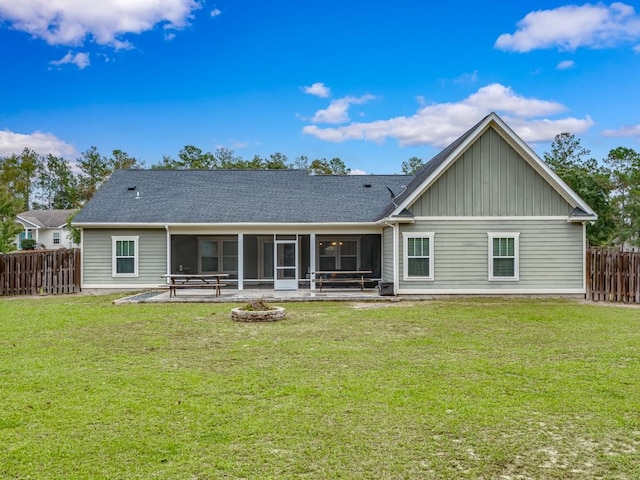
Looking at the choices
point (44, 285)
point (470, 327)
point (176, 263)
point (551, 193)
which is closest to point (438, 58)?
point (551, 193)

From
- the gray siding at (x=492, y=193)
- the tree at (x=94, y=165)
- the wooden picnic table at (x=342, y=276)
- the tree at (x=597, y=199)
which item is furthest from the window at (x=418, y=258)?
the tree at (x=94, y=165)

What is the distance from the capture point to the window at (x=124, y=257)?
18.2 meters

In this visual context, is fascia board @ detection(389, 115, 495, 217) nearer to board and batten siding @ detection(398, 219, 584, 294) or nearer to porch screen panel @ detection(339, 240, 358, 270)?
board and batten siding @ detection(398, 219, 584, 294)

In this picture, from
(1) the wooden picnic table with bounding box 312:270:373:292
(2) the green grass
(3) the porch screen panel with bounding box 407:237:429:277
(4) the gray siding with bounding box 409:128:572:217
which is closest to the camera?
(2) the green grass

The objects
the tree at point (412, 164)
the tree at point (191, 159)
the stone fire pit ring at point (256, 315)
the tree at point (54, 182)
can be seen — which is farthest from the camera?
the tree at point (54, 182)

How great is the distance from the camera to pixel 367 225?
18344 millimetres

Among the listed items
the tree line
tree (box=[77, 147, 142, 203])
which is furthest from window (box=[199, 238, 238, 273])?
tree (box=[77, 147, 142, 203])

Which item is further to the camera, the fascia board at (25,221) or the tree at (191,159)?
the tree at (191,159)

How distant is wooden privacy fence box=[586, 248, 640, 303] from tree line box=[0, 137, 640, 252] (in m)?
13.4

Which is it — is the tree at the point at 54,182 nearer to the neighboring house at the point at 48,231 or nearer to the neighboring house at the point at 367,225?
the neighboring house at the point at 48,231

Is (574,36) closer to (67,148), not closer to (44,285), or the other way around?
(44,285)

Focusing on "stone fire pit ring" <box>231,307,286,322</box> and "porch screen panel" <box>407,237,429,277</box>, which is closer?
"stone fire pit ring" <box>231,307,286,322</box>

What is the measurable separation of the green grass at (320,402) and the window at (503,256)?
231 inches

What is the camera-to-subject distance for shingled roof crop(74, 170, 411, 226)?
1844 cm
